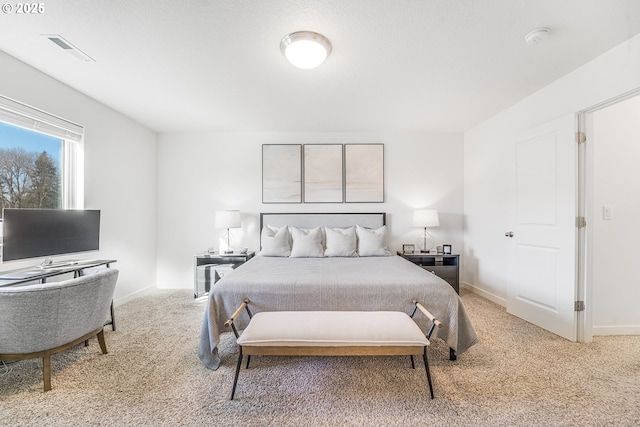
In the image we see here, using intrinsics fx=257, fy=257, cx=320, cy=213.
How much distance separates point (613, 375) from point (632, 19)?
101 inches

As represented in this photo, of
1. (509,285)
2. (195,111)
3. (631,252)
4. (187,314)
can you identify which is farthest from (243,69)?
(631,252)

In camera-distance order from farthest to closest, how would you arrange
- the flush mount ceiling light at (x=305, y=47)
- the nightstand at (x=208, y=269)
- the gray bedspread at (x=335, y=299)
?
the nightstand at (x=208, y=269) < the gray bedspread at (x=335, y=299) < the flush mount ceiling light at (x=305, y=47)

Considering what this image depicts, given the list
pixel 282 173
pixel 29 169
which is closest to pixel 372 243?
pixel 282 173

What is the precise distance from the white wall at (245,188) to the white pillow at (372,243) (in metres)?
0.62

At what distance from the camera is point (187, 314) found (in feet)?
10.3

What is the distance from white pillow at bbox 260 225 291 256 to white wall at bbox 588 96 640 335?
3.36m

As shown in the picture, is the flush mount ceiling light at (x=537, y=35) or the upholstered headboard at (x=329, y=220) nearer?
the flush mount ceiling light at (x=537, y=35)

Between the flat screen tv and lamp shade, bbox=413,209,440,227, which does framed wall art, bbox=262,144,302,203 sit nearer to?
lamp shade, bbox=413,209,440,227

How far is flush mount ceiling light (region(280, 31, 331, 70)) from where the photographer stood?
1896 mm

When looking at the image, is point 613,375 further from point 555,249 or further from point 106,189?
point 106,189

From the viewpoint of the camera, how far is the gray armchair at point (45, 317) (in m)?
1.65

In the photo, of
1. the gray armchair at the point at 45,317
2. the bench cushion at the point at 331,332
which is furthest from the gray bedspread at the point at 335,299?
the gray armchair at the point at 45,317

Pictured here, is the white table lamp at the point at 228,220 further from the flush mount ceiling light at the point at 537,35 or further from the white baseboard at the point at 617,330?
the white baseboard at the point at 617,330

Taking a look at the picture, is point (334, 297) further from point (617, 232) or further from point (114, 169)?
point (114, 169)
